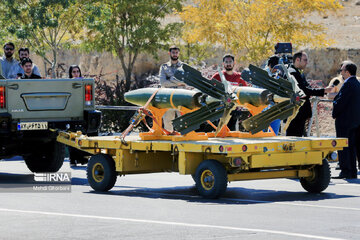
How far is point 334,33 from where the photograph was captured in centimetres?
5984

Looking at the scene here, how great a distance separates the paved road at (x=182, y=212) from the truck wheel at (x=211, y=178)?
0.14 metres

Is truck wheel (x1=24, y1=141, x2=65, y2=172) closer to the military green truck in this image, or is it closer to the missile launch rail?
the military green truck

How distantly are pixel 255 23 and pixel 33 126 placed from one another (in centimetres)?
2275

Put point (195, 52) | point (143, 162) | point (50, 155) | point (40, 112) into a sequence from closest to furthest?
point (143, 162) → point (40, 112) → point (50, 155) → point (195, 52)

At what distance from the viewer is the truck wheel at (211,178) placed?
43.9ft

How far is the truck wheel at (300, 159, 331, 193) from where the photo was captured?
14430 mm

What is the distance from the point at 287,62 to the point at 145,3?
27.6m

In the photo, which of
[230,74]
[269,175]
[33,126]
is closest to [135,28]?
[230,74]

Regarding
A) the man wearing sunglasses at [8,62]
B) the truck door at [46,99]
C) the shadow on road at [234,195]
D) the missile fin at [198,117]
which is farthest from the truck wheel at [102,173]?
the man wearing sunglasses at [8,62]

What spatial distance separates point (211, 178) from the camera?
533 inches

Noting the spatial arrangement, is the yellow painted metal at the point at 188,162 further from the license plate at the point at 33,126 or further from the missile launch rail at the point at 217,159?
the license plate at the point at 33,126

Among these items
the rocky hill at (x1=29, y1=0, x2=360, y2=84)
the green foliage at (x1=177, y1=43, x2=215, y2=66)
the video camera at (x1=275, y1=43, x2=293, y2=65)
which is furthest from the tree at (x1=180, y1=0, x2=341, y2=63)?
the video camera at (x1=275, y1=43, x2=293, y2=65)

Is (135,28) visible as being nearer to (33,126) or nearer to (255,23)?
(255,23)

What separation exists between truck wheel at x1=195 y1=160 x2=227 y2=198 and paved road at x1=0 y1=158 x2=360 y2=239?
0.14 m
